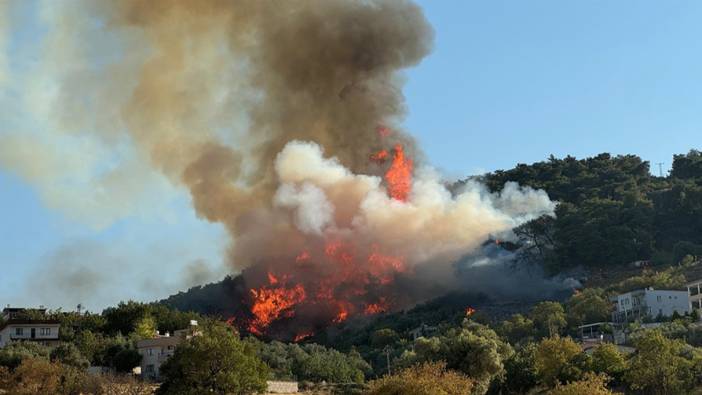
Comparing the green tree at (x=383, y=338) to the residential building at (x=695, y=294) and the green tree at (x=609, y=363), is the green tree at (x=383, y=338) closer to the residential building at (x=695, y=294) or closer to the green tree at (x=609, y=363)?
the residential building at (x=695, y=294)

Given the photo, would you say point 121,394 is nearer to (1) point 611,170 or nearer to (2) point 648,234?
(2) point 648,234

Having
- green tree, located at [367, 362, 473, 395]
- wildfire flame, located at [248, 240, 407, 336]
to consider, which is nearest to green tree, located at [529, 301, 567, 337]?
wildfire flame, located at [248, 240, 407, 336]

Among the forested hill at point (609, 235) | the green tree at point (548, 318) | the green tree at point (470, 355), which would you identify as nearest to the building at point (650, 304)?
the green tree at point (548, 318)

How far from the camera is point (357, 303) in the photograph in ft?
438

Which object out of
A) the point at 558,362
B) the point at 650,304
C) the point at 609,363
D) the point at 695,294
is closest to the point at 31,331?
the point at 558,362

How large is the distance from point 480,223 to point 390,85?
2495 centimetres

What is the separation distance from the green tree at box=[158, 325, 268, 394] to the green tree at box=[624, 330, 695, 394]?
28.8m

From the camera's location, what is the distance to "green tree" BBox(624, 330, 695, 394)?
7188cm

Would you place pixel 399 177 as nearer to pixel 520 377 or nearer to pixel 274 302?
pixel 274 302

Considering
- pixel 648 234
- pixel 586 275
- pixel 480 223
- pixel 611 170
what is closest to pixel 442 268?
pixel 480 223

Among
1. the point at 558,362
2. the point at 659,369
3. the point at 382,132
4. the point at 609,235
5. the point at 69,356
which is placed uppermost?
the point at 382,132

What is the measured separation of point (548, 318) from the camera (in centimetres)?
10719

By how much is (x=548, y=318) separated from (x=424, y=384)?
4811cm

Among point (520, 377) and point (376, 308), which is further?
point (376, 308)
